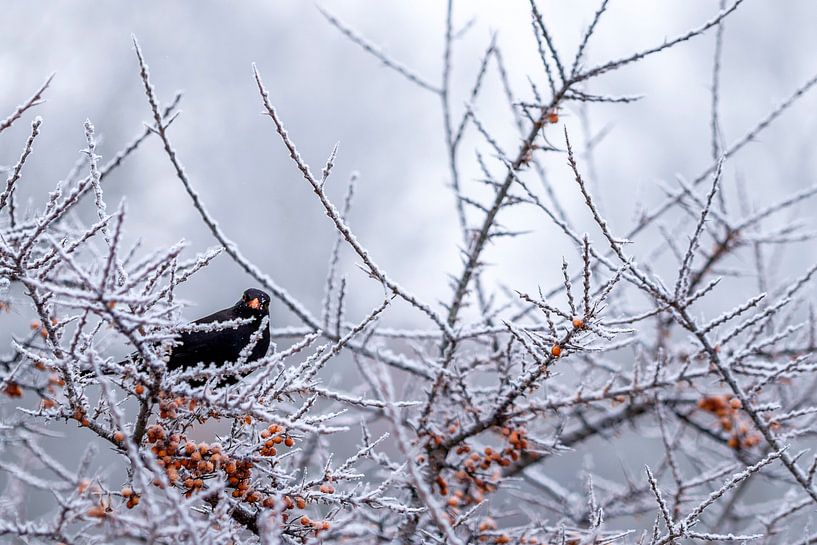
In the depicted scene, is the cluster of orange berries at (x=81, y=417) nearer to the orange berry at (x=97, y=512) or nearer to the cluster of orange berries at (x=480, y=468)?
the orange berry at (x=97, y=512)

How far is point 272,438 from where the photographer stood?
247 cm

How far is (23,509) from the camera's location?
192 inches

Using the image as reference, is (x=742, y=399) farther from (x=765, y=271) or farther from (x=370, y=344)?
(x=765, y=271)

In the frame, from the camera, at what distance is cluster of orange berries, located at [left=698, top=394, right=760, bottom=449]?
4.21m

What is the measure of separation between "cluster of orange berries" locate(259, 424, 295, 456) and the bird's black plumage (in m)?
0.46

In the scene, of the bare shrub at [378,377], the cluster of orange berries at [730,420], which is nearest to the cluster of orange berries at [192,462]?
the bare shrub at [378,377]

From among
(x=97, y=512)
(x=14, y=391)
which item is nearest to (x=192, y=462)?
(x=97, y=512)

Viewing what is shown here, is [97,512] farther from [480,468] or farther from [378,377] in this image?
[480,468]

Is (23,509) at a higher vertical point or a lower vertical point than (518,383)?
higher

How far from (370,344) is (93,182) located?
6.97 feet

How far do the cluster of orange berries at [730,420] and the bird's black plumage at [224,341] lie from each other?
252 centimetres

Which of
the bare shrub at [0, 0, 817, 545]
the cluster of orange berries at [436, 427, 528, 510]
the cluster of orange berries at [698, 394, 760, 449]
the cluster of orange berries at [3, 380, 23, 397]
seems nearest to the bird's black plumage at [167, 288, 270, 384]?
the bare shrub at [0, 0, 817, 545]

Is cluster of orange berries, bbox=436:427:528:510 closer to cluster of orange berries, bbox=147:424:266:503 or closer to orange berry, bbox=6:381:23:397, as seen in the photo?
cluster of orange berries, bbox=147:424:266:503

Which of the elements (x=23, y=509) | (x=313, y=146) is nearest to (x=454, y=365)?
(x=23, y=509)
